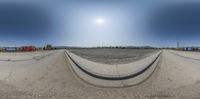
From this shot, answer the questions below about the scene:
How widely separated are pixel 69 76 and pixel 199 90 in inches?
260

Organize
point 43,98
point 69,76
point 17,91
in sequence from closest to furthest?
point 43,98
point 17,91
point 69,76

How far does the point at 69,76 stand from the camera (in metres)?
12.0

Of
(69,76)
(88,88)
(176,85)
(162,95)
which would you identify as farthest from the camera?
(69,76)

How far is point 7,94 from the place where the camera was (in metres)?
7.89

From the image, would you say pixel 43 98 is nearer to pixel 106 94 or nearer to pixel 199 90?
pixel 106 94

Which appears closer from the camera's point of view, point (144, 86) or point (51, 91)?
point (51, 91)

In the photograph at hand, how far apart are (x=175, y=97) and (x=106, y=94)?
2.44 meters

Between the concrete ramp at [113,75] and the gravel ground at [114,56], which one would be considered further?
the gravel ground at [114,56]

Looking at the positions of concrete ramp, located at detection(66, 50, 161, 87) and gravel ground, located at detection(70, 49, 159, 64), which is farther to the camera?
gravel ground, located at detection(70, 49, 159, 64)

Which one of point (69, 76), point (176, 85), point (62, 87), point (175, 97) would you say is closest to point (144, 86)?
point (176, 85)

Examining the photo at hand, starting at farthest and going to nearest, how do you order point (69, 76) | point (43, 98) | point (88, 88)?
point (69, 76) → point (88, 88) → point (43, 98)

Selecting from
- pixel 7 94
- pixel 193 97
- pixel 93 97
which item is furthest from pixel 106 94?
pixel 7 94

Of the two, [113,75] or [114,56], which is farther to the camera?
[114,56]

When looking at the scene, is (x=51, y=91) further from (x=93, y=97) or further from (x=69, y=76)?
(x=69, y=76)
